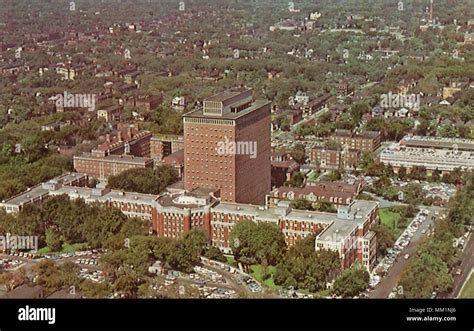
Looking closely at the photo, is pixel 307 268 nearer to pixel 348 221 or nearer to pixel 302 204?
pixel 348 221

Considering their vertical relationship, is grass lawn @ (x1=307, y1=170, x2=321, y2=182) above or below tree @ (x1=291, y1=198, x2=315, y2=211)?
below

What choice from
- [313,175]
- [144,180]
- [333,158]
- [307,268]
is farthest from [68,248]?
[333,158]

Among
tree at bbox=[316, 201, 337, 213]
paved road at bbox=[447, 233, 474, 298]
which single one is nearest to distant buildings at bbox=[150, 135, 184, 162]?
tree at bbox=[316, 201, 337, 213]

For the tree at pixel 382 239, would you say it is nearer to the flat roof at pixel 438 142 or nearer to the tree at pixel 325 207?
the tree at pixel 325 207

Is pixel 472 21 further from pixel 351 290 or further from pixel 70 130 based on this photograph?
pixel 351 290

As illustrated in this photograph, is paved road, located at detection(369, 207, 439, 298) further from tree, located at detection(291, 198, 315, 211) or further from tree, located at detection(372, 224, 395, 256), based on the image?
tree, located at detection(291, 198, 315, 211)
